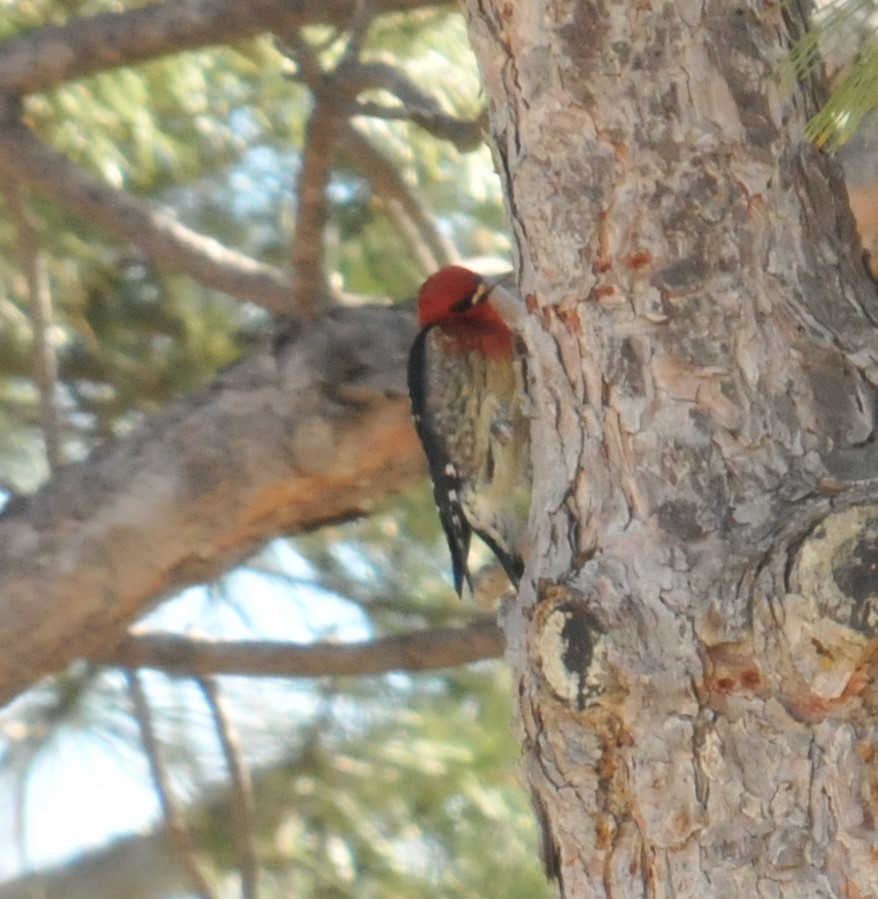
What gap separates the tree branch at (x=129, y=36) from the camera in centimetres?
256

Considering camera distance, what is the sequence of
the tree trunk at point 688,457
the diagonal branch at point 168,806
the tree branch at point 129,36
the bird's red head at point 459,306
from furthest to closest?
the diagonal branch at point 168,806 < the tree branch at point 129,36 < the bird's red head at point 459,306 < the tree trunk at point 688,457

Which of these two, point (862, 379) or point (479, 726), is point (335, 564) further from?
point (862, 379)

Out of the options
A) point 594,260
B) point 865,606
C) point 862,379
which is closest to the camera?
point 865,606

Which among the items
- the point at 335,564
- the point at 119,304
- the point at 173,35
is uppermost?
the point at 173,35

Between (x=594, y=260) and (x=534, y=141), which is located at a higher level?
(x=534, y=141)

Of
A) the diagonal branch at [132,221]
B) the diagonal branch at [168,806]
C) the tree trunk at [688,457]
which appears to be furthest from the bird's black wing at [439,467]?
the tree trunk at [688,457]

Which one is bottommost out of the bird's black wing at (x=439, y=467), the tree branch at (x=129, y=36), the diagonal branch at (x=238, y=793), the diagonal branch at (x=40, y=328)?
the diagonal branch at (x=238, y=793)

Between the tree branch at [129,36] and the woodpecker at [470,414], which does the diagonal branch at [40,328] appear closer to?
the tree branch at [129,36]

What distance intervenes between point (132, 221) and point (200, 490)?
519 millimetres

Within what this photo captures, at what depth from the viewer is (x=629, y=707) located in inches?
54.0

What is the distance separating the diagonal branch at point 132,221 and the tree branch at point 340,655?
0.62 m

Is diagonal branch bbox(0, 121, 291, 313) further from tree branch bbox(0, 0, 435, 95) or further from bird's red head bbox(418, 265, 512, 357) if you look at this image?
bird's red head bbox(418, 265, 512, 357)

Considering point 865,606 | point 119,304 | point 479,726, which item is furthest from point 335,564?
point 865,606

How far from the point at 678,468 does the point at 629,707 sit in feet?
0.87
